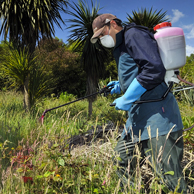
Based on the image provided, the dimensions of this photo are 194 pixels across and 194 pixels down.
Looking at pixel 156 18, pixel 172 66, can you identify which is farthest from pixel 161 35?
pixel 156 18

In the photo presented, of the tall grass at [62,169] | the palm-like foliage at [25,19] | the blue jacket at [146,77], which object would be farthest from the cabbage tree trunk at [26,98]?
the blue jacket at [146,77]

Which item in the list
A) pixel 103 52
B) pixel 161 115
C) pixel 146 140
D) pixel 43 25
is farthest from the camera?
pixel 43 25

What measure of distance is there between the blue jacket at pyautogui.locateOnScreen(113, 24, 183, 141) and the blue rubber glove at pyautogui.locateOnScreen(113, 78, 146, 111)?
0.12 feet

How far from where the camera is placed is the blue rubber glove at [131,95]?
1424 millimetres

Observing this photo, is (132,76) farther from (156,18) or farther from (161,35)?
(156,18)

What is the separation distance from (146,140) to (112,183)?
58 centimetres

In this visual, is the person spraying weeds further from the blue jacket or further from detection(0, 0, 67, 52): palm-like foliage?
detection(0, 0, 67, 52): palm-like foliage

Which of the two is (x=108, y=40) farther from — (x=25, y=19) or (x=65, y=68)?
(x=65, y=68)

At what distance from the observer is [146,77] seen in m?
1.36

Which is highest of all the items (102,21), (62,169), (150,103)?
(102,21)

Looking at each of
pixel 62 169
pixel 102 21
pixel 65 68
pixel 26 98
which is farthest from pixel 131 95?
pixel 65 68

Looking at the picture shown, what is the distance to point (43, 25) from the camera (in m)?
6.90

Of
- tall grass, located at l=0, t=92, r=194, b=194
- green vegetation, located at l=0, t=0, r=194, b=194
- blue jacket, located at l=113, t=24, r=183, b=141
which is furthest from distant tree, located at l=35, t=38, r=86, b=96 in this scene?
blue jacket, located at l=113, t=24, r=183, b=141

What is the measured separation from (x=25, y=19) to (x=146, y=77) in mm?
6956
